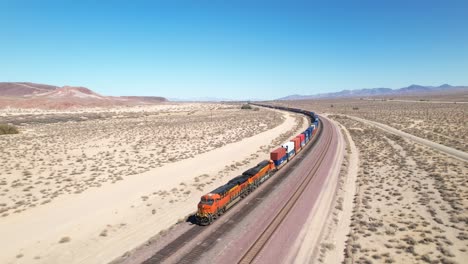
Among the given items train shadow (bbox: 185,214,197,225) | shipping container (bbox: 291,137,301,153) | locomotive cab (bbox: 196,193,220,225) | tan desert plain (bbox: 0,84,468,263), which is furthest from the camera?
shipping container (bbox: 291,137,301,153)

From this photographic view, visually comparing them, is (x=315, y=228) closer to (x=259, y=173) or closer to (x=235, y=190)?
(x=235, y=190)

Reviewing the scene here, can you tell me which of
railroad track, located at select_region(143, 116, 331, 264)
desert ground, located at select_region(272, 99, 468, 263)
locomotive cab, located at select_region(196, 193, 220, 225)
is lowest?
railroad track, located at select_region(143, 116, 331, 264)

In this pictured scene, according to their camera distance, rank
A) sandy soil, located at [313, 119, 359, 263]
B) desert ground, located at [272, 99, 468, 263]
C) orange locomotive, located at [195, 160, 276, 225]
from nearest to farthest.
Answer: desert ground, located at [272, 99, 468, 263]
sandy soil, located at [313, 119, 359, 263]
orange locomotive, located at [195, 160, 276, 225]

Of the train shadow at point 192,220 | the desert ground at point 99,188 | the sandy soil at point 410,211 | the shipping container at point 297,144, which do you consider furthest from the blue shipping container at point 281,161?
the train shadow at point 192,220

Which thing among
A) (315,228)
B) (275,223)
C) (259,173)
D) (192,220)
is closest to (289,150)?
(259,173)

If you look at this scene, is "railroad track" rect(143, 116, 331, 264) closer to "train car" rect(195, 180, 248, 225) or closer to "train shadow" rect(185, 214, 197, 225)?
"train car" rect(195, 180, 248, 225)

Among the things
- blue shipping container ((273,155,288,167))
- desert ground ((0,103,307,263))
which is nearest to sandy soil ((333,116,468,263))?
blue shipping container ((273,155,288,167))

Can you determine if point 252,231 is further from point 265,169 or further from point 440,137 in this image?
point 440,137
